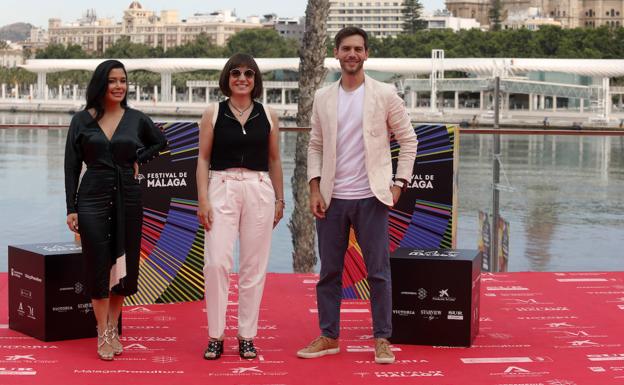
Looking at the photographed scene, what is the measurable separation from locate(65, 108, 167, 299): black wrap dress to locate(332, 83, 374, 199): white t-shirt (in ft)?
2.61

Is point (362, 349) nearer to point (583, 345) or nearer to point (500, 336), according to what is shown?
point (500, 336)

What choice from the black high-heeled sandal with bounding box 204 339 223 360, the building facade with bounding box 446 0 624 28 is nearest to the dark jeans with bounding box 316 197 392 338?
the black high-heeled sandal with bounding box 204 339 223 360

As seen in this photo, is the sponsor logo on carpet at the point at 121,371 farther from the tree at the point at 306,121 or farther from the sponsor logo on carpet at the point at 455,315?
the tree at the point at 306,121

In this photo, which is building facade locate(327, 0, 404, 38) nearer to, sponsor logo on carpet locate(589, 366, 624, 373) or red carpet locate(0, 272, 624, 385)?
red carpet locate(0, 272, 624, 385)

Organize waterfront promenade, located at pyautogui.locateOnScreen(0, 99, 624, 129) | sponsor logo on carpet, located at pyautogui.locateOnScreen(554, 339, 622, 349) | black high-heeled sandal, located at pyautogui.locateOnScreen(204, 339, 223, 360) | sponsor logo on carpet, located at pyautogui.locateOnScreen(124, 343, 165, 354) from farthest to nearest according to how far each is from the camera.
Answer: waterfront promenade, located at pyautogui.locateOnScreen(0, 99, 624, 129) → sponsor logo on carpet, located at pyautogui.locateOnScreen(554, 339, 622, 349) → sponsor logo on carpet, located at pyautogui.locateOnScreen(124, 343, 165, 354) → black high-heeled sandal, located at pyautogui.locateOnScreen(204, 339, 223, 360)

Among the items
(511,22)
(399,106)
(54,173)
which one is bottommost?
(54,173)

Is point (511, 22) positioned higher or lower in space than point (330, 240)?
higher

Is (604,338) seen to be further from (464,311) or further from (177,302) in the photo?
(177,302)

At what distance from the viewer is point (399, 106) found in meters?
4.63

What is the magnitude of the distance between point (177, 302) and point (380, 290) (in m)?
1.65

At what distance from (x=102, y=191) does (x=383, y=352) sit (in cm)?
126

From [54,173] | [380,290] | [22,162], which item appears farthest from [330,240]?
[22,162]

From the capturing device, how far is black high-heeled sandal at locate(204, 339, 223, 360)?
4605 millimetres

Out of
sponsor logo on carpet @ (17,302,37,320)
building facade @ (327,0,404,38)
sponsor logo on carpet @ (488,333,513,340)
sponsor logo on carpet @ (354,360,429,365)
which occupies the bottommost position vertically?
sponsor logo on carpet @ (354,360,429,365)
